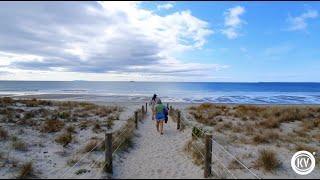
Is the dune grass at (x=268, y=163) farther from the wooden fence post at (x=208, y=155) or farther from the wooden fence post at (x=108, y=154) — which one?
the wooden fence post at (x=108, y=154)

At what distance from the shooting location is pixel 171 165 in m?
9.66

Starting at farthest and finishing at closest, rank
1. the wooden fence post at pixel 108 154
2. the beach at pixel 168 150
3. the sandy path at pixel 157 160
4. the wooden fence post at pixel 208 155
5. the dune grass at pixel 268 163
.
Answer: the dune grass at pixel 268 163 → the beach at pixel 168 150 → the sandy path at pixel 157 160 → the wooden fence post at pixel 108 154 → the wooden fence post at pixel 208 155

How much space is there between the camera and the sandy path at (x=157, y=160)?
875 centimetres

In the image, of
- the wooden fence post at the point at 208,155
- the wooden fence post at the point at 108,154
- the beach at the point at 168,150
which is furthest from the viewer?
the beach at the point at 168,150

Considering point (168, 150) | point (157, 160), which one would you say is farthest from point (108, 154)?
point (168, 150)

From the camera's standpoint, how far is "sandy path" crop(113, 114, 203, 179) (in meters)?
8.75

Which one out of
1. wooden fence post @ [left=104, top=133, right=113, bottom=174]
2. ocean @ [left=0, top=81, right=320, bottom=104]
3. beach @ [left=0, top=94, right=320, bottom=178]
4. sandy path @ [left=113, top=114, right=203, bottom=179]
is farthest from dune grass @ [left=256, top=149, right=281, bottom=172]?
ocean @ [left=0, top=81, right=320, bottom=104]

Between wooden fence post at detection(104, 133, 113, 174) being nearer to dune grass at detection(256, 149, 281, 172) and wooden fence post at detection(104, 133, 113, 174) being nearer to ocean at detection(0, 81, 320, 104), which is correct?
dune grass at detection(256, 149, 281, 172)

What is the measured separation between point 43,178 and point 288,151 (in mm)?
Result: 8897

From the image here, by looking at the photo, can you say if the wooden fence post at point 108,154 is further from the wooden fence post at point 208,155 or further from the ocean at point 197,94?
the ocean at point 197,94

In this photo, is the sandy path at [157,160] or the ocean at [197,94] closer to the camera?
the sandy path at [157,160]

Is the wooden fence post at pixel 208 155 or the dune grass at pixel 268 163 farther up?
the wooden fence post at pixel 208 155

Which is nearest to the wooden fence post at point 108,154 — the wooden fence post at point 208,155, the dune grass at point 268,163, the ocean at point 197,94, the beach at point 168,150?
the beach at point 168,150

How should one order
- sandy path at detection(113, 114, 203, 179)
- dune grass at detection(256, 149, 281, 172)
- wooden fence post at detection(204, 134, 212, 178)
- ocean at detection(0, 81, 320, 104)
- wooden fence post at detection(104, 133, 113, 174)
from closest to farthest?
wooden fence post at detection(204, 134, 212, 178), wooden fence post at detection(104, 133, 113, 174), sandy path at detection(113, 114, 203, 179), dune grass at detection(256, 149, 281, 172), ocean at detection(0, 81, 320, 104)
